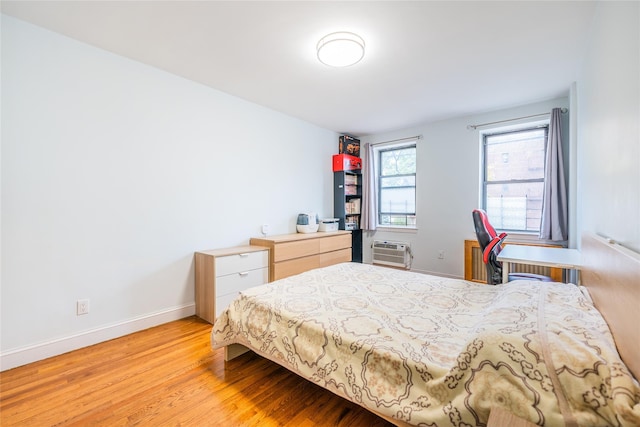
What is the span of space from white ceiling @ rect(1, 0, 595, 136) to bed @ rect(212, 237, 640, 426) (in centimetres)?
163

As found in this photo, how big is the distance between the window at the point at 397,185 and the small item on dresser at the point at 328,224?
3.29 ft

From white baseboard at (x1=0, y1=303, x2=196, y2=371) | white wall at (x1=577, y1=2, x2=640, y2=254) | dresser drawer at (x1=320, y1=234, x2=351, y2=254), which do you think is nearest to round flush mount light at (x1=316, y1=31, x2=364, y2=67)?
white wall at (x1=577, y1=2, x2=640, y2=254)

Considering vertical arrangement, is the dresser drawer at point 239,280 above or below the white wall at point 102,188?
below

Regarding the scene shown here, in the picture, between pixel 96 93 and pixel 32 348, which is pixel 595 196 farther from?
pixel 32 348

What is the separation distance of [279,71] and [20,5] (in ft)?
5.84

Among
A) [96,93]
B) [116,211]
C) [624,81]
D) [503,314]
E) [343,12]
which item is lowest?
[503,314]

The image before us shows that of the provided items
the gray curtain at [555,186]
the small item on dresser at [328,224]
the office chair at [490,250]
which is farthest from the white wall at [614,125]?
the small item on dresser at [328,224]

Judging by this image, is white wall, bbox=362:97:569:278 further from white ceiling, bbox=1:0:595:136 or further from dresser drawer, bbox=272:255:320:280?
dresser drawer, bbox=272:255:320:280

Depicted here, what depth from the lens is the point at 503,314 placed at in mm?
1178

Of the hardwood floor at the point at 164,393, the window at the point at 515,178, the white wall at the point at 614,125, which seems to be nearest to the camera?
the white wall at the point at 614,125

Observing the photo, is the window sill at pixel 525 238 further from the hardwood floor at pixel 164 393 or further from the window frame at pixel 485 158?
the hardwood floor at pixel 164 393

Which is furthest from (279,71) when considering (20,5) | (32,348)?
(32,348)

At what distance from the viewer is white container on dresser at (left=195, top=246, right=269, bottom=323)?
2.61m

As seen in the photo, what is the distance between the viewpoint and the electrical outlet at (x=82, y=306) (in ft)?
7.06
